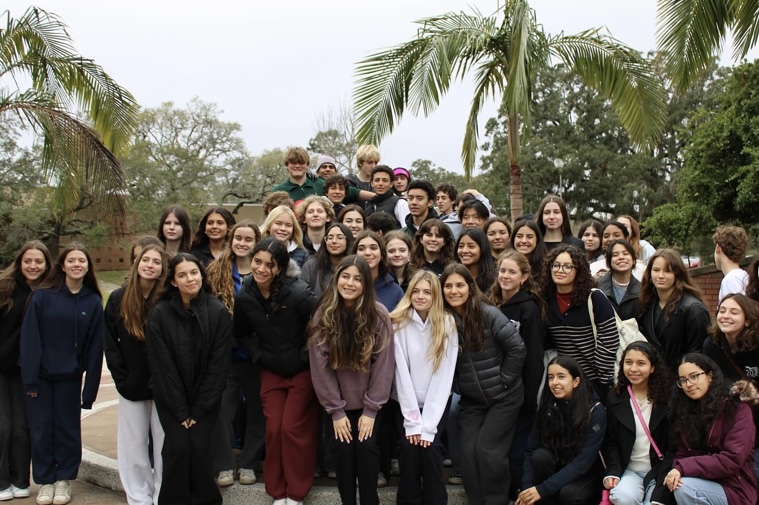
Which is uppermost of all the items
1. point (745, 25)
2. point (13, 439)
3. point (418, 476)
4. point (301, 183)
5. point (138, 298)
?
point (745, 25)

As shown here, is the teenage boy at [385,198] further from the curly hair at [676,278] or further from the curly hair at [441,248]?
the curly hair at [676,278]

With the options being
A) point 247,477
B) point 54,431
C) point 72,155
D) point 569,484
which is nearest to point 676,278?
point 569,484

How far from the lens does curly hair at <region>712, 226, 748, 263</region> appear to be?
518cm

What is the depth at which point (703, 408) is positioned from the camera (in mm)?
4184

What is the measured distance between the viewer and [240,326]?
4758 mm

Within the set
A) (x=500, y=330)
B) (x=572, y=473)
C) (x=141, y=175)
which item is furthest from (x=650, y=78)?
(x=141, y=175)

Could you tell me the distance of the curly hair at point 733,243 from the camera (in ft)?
17.0

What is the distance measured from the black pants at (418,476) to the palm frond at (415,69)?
5.39 m

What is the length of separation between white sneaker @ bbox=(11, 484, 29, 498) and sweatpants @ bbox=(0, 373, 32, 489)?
17 millimetres

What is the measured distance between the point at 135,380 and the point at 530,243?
3191mm

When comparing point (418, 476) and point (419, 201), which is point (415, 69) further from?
point (418, 476)

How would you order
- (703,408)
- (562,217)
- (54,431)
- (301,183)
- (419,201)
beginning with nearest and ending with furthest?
(703,408), (54,431), (562,217), (419,201), (301,183)

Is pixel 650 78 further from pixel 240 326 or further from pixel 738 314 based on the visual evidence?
pixel 240 326

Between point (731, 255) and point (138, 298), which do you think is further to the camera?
point (731, 255)
